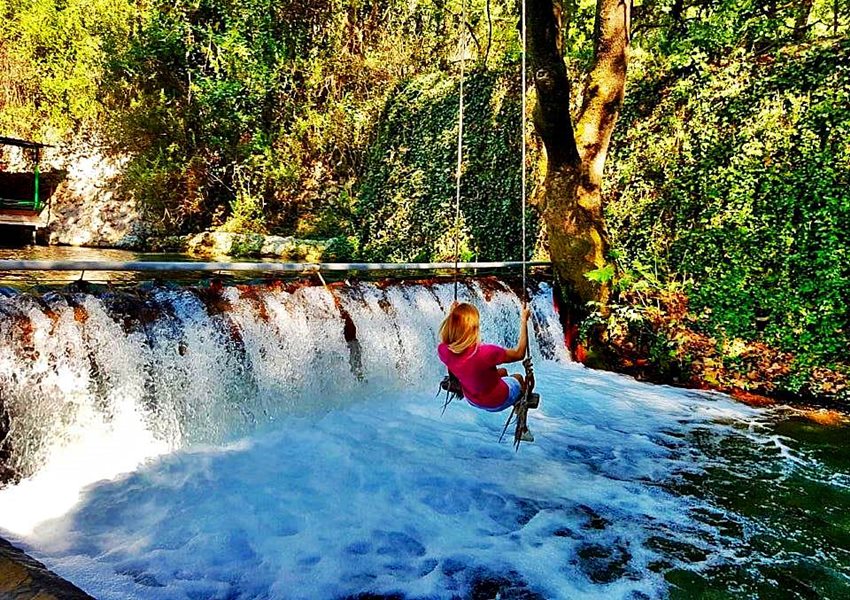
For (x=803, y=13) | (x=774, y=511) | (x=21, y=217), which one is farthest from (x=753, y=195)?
(x=21, y=217)

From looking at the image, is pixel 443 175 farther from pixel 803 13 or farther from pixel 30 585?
pixel 30 585

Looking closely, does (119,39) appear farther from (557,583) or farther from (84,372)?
(557,583)

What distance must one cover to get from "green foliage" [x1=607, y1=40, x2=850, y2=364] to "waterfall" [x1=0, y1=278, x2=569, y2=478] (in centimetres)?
414

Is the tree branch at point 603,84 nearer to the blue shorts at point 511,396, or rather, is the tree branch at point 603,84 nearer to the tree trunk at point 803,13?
the tree trunk at point 803,13

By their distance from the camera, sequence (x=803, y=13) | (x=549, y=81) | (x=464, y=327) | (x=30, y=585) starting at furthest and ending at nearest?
(x=803, y=13) < (x=549, y=81) < (x=464, y=327) < (x=30, y=585)

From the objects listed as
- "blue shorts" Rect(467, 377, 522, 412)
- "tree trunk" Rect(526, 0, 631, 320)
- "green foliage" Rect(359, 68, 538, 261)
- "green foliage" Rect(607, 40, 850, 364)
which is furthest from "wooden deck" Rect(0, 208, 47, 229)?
"blue shorts" Rect(467, 377, 522, 412)

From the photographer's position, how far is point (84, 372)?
5258 millimetres

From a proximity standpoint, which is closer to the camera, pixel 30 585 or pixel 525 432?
pixel 30 585

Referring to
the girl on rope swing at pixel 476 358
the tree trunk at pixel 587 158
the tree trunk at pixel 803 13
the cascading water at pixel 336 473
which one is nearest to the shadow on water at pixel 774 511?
the cascading water at pixel 336 473

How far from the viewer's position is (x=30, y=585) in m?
2.69

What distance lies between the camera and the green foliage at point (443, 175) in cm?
1406

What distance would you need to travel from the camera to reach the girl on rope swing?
5.11m

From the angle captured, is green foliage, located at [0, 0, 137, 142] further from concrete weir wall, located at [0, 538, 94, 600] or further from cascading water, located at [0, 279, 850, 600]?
concrete weir wall, located at [0, 538, 94, 600]

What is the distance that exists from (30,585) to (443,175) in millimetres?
14451
